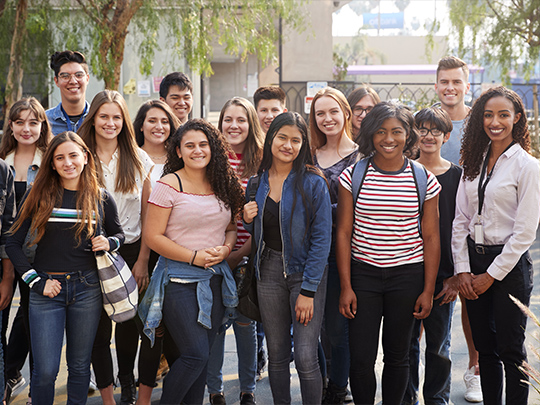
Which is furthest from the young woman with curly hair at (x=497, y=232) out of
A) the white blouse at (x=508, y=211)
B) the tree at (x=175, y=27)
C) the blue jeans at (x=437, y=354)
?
the tree at (x=175, y=27)

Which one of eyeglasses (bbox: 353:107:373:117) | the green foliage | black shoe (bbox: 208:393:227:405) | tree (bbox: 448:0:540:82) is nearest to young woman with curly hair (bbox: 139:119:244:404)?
black shoe (bbox: 208:393:227:405)

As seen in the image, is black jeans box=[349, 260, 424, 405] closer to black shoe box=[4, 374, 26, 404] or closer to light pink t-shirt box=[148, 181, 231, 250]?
light pink t-shirt box=[148, 181, 231, 250]

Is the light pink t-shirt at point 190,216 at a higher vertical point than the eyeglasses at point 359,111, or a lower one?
lower

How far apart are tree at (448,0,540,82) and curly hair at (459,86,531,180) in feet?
27.3

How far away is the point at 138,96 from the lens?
42.7ft

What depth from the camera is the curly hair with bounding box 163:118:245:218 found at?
338cm

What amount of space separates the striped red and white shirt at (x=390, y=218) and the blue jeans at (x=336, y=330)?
38 cm

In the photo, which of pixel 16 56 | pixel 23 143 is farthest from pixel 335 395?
pixel 16 56

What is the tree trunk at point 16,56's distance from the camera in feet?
28.8

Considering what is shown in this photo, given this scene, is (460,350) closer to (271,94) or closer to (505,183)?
(505,183)

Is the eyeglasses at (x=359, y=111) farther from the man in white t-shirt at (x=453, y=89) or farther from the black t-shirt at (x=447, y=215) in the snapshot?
the black t-shirt at (x=447, y=215)

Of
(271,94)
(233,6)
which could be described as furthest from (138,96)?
(271,94)

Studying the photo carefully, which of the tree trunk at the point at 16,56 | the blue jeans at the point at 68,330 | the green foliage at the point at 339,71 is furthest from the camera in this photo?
the green foliage at the point at 339,71

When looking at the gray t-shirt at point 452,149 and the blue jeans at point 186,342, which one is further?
the gray t-shirt at point 452,149
